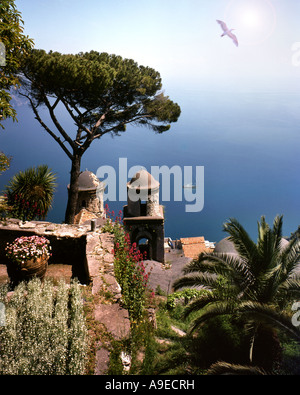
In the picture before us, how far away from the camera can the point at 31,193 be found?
12.2 meters

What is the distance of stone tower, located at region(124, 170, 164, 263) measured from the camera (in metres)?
18.8

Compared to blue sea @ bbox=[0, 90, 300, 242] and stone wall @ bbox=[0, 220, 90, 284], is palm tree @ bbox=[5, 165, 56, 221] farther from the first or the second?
blue sea @ bbox=[0, 90, 300, 242]

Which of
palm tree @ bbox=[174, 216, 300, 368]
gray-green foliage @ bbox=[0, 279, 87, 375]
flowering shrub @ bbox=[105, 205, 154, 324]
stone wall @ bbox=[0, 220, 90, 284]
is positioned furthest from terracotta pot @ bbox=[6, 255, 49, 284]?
palm tree @ bbox=[174, 216, 300, 368]

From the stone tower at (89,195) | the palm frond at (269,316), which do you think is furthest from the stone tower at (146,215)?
the palm frond at (269,316)

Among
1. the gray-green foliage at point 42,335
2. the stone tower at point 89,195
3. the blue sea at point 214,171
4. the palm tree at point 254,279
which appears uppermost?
the blue sea at point 214,171

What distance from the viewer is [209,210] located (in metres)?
134

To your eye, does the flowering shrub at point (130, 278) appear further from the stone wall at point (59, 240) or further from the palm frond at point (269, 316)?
the palm frond at point (269, 316)

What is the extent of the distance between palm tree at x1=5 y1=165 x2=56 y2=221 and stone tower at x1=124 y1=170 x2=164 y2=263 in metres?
6.87

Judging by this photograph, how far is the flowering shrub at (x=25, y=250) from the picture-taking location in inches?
260

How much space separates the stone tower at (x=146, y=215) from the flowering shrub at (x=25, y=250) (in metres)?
11.7

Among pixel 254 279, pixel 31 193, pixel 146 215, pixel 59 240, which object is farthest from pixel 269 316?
pixel 146 215

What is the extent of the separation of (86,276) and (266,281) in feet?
15.3

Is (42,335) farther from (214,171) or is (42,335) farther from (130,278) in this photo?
(214,171)

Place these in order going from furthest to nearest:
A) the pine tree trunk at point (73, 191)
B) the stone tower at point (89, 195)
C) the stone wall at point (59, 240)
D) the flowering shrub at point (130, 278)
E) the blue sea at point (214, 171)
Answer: the blue sea at point (214, 171)
the stone tower at point (89, 195)
the pine tree trunk at point (73, 191)
the stone wall at point (59, 240)
the flowering shrub at point (130, 278)
